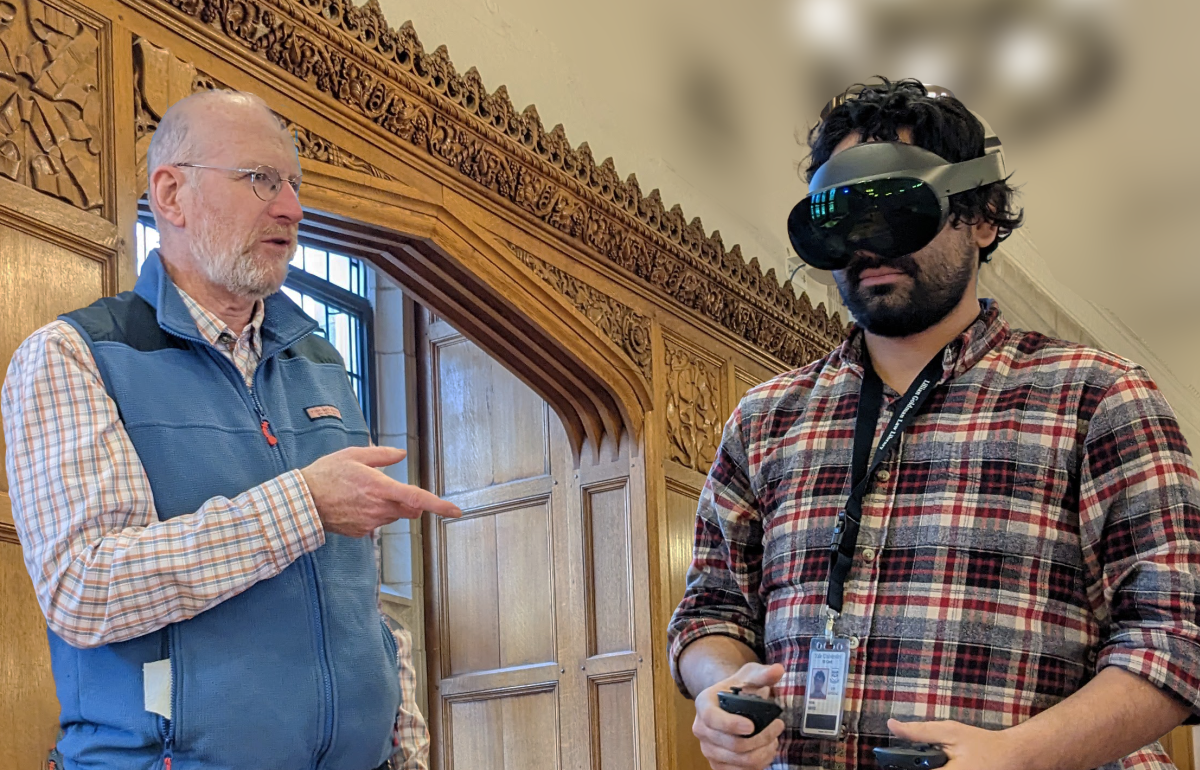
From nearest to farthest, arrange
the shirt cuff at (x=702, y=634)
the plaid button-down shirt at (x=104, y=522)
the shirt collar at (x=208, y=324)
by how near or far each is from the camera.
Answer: the plaid button-down shirt at (x=104, y=522) < the shirt cuff at (x=702, y=634) < the shirt collar at (x=208, y=324)

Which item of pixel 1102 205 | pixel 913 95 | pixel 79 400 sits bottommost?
pixel 79 400

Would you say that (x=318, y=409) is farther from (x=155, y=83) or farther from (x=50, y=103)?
(x=155, y=83)

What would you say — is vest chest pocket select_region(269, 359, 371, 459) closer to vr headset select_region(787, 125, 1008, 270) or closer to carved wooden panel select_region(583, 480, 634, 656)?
vr headset select_region(787, 125, 1008, 270)

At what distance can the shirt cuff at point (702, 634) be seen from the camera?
1868mm

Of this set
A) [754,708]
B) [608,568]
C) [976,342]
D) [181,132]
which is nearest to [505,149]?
[608,568]

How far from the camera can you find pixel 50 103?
3.17m

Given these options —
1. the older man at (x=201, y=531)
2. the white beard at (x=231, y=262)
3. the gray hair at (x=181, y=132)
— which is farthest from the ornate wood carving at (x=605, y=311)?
the older man at (x=201, y=531)

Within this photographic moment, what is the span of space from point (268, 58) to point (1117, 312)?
4466 mm

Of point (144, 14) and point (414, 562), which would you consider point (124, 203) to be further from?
point (414, 562)

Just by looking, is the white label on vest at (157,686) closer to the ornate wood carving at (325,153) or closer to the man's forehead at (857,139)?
the man's forehead at (857,139)

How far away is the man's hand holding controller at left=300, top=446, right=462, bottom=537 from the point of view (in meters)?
1.86

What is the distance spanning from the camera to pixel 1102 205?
19.5 feet

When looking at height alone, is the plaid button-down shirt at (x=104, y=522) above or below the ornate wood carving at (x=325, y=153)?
below

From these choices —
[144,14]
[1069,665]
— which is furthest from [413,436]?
[1069,665]
